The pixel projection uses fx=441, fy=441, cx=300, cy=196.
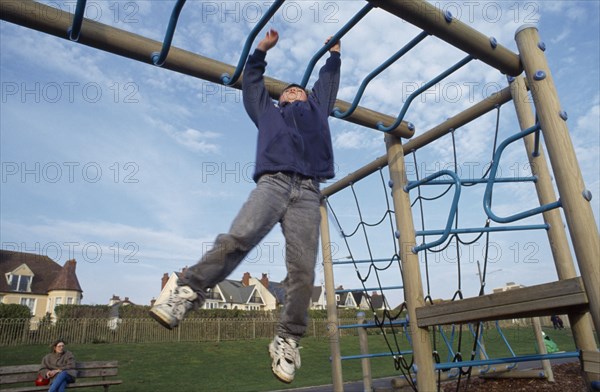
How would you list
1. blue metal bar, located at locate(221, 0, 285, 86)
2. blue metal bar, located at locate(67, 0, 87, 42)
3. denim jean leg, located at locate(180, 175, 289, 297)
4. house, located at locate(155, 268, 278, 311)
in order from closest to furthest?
1. denim jean leg, located at locate(180, 175, 289, 297)
2. blue metal bar, located at locate(67, 0, 87, 42)
3. blue metal bar, located at locate(221, 0, 285, 86)
4. house, located at locate(155, 268, 278, 311)

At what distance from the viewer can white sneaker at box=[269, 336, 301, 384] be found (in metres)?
1.96

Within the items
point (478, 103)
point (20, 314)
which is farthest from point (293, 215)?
point (20, 314)

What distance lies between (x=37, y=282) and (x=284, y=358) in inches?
1133

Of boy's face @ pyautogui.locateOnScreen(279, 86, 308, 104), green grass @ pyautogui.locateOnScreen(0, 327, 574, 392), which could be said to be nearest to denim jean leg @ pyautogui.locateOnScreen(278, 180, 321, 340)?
boy's face @ pyautogui.locateOnScreen(279, 86, 308, 104)

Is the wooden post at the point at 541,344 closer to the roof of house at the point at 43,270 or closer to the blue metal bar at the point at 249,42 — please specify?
the blue metal bar at the point at 249,42

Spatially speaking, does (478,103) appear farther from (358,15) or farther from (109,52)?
(109,52)

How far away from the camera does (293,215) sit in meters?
2.13

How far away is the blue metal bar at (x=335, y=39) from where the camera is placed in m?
2.22

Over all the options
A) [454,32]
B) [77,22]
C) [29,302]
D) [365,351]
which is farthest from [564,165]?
[29,302]

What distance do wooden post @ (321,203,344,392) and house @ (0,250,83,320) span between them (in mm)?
24301

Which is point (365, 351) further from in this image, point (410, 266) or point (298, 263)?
point (298, 263)

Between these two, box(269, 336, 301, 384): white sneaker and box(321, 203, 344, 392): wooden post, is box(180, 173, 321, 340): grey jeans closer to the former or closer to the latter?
box(269, 336, 301, 384): white sneaker

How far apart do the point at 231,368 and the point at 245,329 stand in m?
7.25

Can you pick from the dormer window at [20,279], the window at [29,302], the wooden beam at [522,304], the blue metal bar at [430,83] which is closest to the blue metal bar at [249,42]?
the blue metal bar at [430,83]
